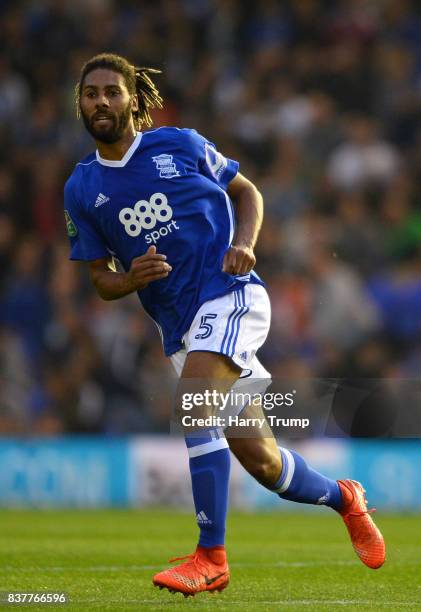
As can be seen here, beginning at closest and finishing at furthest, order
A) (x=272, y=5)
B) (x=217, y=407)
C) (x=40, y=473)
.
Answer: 1. (x=217, y=407)
2. (x=40, y=473)
3. (x=272, y=5)

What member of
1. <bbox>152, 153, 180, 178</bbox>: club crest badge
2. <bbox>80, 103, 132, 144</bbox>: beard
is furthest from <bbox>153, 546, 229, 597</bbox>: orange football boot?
<bbox>80, 103, 132, 144</bbox>: beard

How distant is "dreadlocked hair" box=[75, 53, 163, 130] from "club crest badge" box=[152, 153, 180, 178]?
12.0 inches

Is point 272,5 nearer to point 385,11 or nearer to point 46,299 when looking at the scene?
point 385,11

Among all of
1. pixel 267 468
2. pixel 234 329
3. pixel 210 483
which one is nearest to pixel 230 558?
pixel 267 468

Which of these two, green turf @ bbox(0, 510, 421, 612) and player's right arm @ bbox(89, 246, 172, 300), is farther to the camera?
player's right arm @ bbox(89, 246, 172, 300)

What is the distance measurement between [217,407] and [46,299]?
28.0 feet

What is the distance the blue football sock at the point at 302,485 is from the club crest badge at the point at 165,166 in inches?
50.1

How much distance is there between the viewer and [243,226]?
5566mm

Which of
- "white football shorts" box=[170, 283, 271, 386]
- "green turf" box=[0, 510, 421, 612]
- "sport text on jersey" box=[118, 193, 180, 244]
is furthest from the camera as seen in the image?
"sport text on jersey" box=[118, 193, 180, 244]

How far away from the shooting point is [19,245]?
47.2ft

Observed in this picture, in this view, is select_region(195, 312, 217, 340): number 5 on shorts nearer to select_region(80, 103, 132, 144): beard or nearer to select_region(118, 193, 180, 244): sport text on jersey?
select_region(118, 193, 180, 244): sport text on jersey

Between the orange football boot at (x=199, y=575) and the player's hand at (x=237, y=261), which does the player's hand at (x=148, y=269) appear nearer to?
the player's hand at (x=237, y=261)

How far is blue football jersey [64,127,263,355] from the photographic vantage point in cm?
548

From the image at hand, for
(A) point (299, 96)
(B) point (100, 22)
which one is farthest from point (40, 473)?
(B) point (100, 22)
